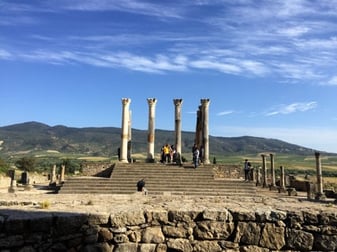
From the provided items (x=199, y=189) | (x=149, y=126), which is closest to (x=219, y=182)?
(x=199, y=189)

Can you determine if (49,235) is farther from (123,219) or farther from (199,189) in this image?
(199,189)

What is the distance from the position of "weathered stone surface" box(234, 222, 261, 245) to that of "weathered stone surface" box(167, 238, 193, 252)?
2.69 ft

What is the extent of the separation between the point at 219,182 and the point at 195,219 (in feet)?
54.7

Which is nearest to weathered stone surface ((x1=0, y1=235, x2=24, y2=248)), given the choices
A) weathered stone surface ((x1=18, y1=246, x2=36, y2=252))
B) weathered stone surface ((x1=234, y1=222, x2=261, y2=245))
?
weathered stone surface ((x1=18, y1=246, x2=36, y2=252))

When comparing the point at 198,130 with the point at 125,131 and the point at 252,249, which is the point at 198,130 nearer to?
the point at 125,131

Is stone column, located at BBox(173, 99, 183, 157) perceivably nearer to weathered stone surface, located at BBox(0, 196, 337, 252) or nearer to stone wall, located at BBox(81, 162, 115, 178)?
stone wall, located at BBox(81, 162, 115, 178)

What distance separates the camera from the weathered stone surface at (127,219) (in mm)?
6152

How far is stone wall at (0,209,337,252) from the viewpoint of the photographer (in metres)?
5.91

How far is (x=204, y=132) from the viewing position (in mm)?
28781

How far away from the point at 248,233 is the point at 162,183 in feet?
54.1

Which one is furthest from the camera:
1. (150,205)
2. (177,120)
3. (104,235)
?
(177,120)

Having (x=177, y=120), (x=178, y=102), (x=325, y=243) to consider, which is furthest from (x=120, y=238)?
(x=178, y=102)

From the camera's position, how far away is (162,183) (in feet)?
74.5

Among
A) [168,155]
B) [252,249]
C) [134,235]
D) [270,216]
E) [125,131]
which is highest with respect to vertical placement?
[125,131]
